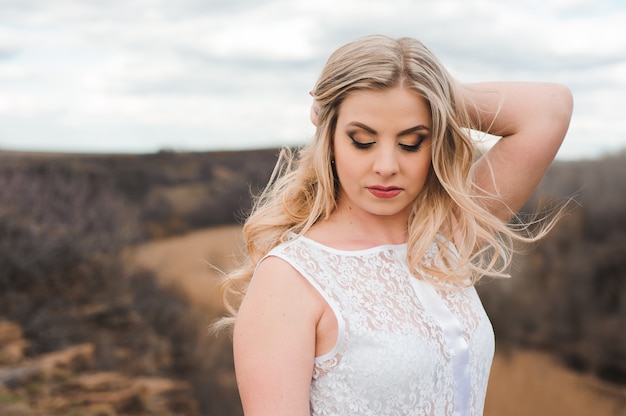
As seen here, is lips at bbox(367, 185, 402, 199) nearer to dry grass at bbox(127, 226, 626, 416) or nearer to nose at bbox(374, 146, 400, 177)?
nose at bbox(374, 146, 400, 177)

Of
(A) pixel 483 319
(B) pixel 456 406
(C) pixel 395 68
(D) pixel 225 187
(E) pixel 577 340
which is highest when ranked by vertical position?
(C) pixel 395 68

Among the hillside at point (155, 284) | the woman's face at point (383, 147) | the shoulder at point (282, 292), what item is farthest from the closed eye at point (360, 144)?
the hillside at point (155, 284)

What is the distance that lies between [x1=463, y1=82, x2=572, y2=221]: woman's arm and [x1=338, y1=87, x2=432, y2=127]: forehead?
1.36 ft

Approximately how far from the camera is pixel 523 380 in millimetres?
10195

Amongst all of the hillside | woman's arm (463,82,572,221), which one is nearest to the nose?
woman's arm (463,82,572,221)

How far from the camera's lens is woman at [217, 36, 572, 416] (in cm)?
159

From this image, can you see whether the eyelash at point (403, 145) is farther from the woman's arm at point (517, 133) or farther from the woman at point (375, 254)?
the woman's arm at point (517, 133)

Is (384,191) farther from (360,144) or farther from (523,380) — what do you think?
(523,380)

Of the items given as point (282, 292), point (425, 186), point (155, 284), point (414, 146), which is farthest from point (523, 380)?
point (282, 292)

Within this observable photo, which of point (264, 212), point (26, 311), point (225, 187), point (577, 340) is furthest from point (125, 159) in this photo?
point (264, 212)

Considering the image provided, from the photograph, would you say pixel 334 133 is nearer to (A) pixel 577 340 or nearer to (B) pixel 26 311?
(B) pixel 26 311

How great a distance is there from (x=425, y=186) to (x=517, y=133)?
1.13 ft

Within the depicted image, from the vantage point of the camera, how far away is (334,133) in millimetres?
1816

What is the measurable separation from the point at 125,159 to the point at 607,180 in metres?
7.40
